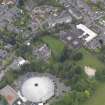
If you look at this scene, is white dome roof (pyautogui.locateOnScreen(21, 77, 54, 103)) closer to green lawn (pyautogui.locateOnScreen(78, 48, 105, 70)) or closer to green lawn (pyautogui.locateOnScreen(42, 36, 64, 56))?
green lawn (pyautogui.locateOnScreen(42, 36, 64, 56))

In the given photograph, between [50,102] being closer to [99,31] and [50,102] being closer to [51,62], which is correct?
[51,62]

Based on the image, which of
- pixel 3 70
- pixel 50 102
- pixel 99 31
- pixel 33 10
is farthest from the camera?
pixel 33 10

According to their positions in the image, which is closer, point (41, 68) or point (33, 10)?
point (41, 68)

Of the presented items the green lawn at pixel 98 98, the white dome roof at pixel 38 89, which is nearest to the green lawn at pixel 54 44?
the white dome roof at pixel 38 89

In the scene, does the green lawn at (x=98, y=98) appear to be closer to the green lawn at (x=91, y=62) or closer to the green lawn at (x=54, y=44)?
the green lawn at (x=91, y=62)

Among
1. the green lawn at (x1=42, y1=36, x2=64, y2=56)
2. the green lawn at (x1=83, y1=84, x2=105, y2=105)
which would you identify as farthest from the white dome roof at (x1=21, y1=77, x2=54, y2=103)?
the green lawn at (x1=42, y1=36, x2=64, y2=56)

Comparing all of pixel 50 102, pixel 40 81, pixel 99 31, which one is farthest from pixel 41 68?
pixel 99 31

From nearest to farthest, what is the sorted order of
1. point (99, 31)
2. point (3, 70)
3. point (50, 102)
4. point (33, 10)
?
1. point (50, 102)
2. point (3, 70)
3. point (99, 31)
4. point (33, 10)
